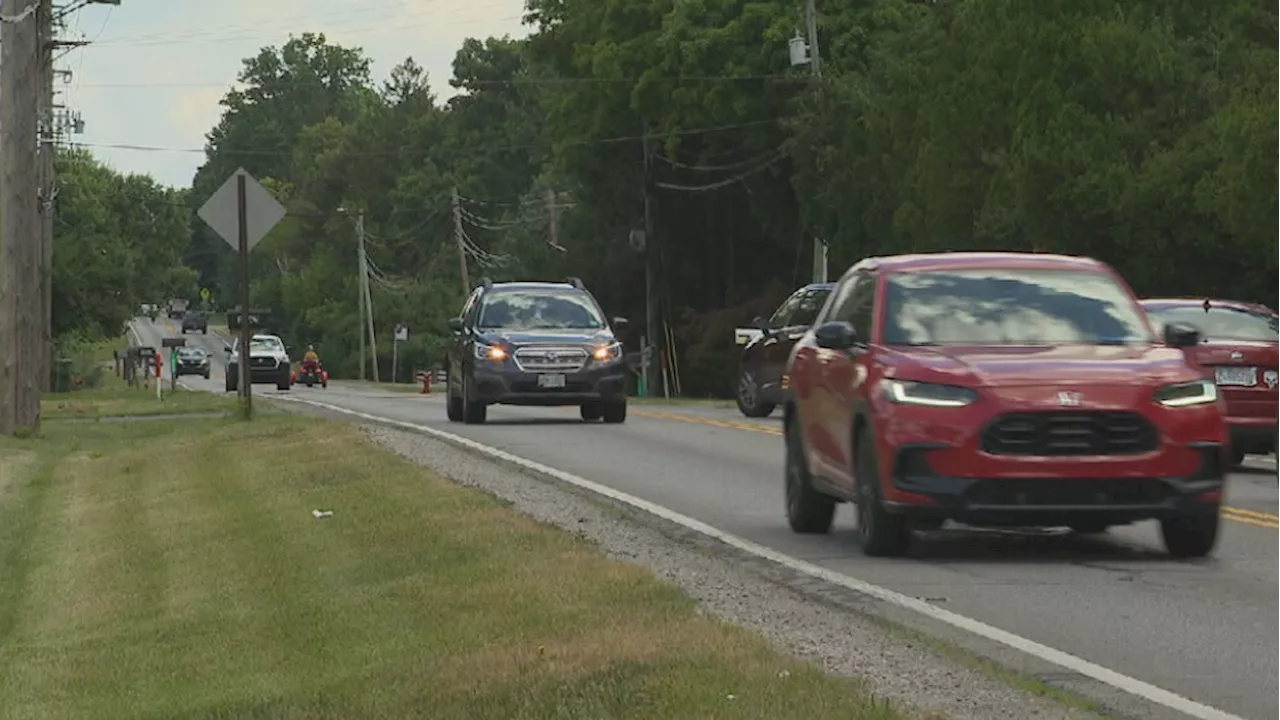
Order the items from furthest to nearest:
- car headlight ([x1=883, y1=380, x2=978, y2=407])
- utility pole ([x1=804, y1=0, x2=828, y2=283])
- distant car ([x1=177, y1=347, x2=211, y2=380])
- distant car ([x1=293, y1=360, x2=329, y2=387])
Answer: distant car ([x1=177, y1=347, x2=211, y2=380])
distant car ([x1=293, y1=360, x2=329, y2=387])
utility pole ([x1=804, y1=0, x2=828, y2=283])
car headlight ([x1=883, y1=380, x2=978, y2=407])

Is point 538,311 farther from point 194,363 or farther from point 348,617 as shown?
point 194,363

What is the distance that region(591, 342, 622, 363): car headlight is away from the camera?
95.2 feet

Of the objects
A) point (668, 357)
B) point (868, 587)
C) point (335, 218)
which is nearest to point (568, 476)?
point (868, 587)

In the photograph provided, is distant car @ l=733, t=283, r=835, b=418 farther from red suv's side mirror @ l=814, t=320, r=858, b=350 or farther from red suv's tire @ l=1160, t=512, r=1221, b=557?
red suv's tire @ l=1160, t=512, r=1221, b=557

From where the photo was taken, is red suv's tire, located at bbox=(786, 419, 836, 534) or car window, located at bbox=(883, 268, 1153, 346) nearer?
car window, located at bbox=(883, 268, 1153, 346)

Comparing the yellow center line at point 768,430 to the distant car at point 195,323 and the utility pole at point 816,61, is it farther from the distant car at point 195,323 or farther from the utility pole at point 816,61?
the distant car at point 195,323

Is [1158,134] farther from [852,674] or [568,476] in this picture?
[852,674]

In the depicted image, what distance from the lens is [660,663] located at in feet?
30.9

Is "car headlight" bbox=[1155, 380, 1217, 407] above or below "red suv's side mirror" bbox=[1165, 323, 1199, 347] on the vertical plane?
below

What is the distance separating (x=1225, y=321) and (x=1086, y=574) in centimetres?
1035

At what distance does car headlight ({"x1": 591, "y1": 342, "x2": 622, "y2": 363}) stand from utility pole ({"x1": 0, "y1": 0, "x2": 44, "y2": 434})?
7711mm

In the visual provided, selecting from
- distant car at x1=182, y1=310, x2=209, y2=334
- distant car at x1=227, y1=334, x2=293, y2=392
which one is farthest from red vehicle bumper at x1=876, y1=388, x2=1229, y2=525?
distant car at x1=182, y1=310, x2=209, y2=334

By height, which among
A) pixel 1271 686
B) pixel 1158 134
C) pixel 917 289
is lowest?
pixel 1271 686

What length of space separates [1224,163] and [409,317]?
9642 centimetres
